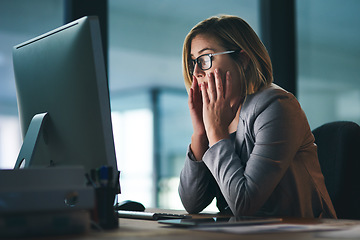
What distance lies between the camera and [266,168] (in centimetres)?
125

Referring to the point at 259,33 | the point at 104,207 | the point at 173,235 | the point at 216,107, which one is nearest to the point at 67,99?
the point at 104,207

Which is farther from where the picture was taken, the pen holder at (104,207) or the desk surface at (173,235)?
the pen holder at (104,207)

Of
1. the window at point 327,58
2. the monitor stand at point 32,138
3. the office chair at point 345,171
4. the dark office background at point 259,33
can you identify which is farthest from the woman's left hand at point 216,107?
the window at point 327,58

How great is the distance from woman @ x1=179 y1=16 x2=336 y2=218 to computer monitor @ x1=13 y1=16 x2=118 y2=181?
434mm

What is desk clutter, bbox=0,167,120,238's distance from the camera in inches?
30.2

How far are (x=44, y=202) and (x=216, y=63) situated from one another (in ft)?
2.92

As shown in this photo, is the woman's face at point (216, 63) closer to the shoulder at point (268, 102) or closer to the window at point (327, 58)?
the shoulder at point (268, 102)

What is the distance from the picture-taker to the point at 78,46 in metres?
0.96

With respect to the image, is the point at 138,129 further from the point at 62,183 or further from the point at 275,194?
the point at 62,183

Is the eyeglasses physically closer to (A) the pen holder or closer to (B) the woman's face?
(B) the woman's face

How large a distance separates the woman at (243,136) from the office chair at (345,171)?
151mm

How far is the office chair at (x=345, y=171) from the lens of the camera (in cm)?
154

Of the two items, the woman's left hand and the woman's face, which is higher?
the woman's face

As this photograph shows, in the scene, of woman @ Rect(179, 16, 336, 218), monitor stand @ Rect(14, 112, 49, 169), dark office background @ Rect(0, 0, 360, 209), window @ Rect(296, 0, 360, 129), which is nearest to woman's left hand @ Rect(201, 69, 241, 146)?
woman @ Rect(179, 16, 336, 218)
